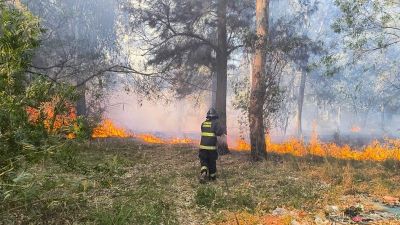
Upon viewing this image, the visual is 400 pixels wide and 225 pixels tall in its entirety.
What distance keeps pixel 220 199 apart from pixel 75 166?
320 centimetres

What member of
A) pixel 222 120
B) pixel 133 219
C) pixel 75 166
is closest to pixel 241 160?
pixel 222 120

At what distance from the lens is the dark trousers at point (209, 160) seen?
9648mm

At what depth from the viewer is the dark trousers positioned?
9.65 meters

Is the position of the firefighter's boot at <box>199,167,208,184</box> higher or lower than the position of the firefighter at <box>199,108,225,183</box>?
lower

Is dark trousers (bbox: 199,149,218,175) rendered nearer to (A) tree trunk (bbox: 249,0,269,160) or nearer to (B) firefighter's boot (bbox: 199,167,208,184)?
(B) firefighter's boot (bbox: 199,167,208,184)

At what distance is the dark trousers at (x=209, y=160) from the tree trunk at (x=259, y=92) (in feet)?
12.5

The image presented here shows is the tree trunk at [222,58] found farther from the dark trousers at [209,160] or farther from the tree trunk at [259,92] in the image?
the dark trousers at [209,160]

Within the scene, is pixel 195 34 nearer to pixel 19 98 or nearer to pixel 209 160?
pixel 209 160

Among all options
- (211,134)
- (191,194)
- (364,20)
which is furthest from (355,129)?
(191,194)

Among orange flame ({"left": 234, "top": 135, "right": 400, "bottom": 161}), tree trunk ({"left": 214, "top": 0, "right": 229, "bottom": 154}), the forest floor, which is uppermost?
tree trunk ({"left": 214, "top": 0, "right": 229, "bottom": 154})

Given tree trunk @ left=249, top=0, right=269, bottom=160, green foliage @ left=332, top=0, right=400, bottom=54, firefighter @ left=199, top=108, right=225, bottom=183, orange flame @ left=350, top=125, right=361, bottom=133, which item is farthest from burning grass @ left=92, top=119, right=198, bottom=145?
orange flame @ left=350, top=125, right=361, bottom=133

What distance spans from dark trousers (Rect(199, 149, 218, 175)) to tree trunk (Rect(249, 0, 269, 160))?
12.5 feet

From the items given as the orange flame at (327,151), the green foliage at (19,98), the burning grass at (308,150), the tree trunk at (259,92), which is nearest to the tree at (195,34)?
the tree trunk at (259,92)

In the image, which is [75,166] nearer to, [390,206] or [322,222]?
[322,222]
